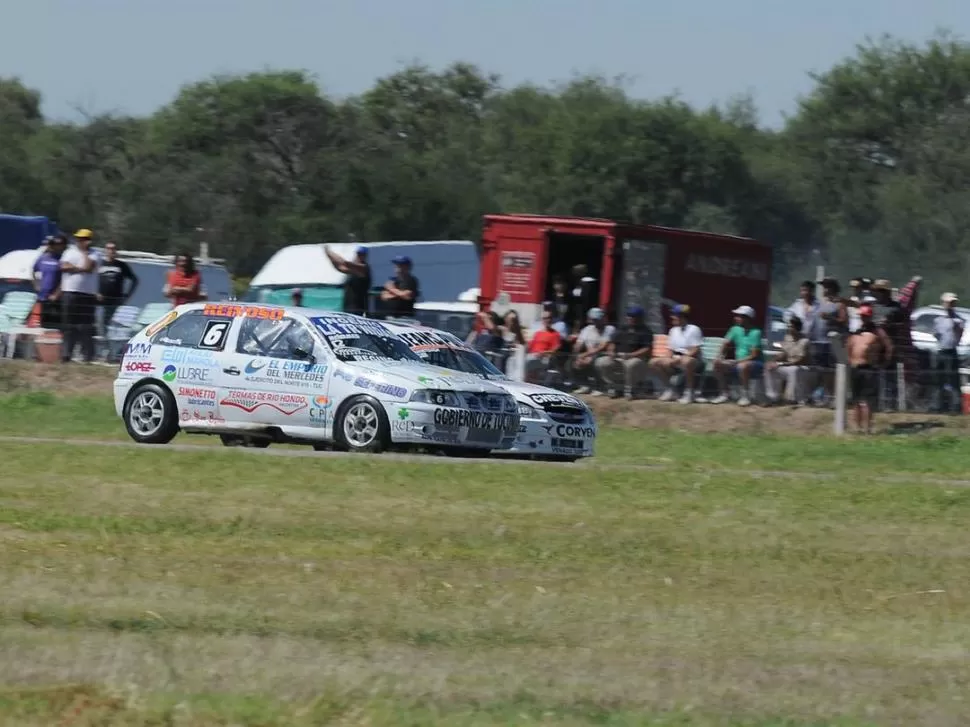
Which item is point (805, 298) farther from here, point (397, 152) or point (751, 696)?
point (397, 152)

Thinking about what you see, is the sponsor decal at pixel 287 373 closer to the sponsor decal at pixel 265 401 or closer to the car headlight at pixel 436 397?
the sponsor decal at pixel 265 401

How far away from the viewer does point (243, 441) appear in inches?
778

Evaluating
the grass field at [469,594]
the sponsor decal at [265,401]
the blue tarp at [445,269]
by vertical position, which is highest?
the blue tarp at [445,269]

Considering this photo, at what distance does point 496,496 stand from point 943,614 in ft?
16.7

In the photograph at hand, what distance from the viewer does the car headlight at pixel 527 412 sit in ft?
61.1

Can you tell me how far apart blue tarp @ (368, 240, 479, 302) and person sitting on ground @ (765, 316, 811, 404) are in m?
12.9

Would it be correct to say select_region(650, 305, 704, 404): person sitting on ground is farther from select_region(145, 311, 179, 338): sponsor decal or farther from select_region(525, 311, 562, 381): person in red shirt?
select_region(145, 311, 179, 338): sponsor decal

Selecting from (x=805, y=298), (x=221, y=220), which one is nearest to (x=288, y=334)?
(x=805, y=298)

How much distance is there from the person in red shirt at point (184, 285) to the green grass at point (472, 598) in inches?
382

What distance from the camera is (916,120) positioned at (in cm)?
8488

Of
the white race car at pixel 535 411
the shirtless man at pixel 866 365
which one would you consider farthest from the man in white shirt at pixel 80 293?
the shirtless man at pixel 866 365

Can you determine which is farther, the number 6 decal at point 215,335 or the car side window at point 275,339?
the number 6 decal at point 215,335

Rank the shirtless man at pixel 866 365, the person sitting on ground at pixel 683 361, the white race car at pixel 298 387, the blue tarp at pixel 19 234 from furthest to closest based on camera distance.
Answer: the blue tarp at pixel 19 234 < the person sitting on ground at pixel 683 361 < the shirtless man at pixel 866 365 < the white race car at pixel 298 387

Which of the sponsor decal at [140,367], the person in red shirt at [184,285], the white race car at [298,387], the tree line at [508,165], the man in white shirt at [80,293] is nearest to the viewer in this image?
the white race car at [298,387]
